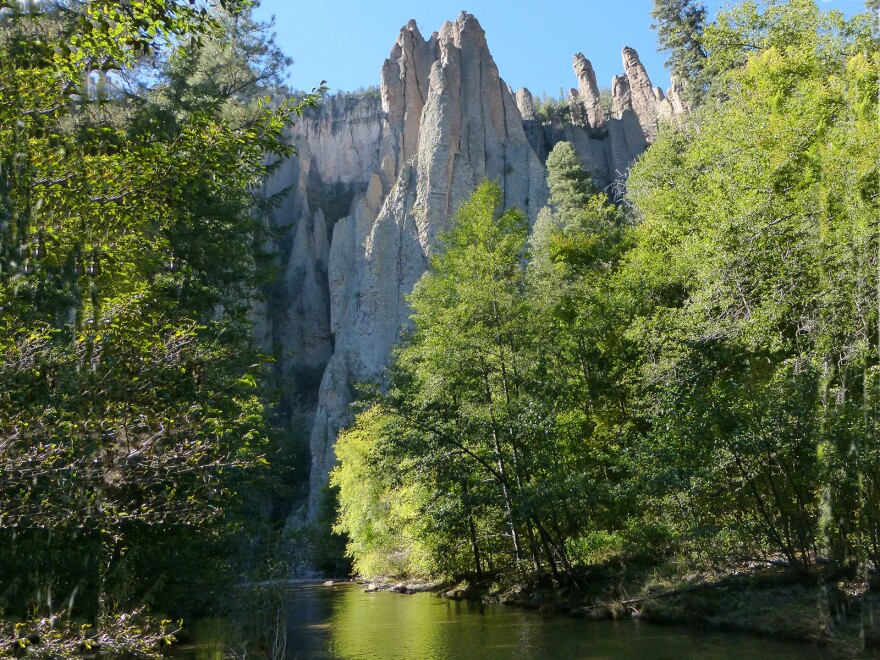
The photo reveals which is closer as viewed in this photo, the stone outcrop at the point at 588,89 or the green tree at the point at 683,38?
the green tree at the point at 683,38

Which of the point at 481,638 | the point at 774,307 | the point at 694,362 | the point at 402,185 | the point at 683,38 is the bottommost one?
the point at 481,638

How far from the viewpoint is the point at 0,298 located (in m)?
4.17

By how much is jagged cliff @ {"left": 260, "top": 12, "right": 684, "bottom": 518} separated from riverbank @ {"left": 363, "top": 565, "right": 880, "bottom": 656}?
29.4 metres

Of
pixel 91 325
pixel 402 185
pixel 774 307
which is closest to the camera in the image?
pixel 91 325

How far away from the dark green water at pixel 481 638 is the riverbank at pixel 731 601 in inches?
15.1

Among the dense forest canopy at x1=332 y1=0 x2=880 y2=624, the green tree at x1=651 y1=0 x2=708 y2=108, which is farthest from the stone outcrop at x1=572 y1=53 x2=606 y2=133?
the dense forest canopy at x1=332 y1=0 x2=880 y2=624

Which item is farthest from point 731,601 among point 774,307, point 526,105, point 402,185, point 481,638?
point 526,105

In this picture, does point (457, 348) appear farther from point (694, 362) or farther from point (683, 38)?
point (683, 38)

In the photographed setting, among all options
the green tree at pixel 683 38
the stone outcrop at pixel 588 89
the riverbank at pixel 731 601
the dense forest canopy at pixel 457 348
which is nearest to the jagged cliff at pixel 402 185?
the stone outcrop at pixel 588 89

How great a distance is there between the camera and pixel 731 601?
1186cm

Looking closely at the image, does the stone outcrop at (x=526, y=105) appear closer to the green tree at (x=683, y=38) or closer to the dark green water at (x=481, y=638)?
the green tree at (x=683, y=38)

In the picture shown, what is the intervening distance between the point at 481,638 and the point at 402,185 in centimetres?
4484

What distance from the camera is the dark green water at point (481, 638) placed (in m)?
10.1

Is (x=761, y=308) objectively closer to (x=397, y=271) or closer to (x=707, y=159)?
(x=707, y=159)
